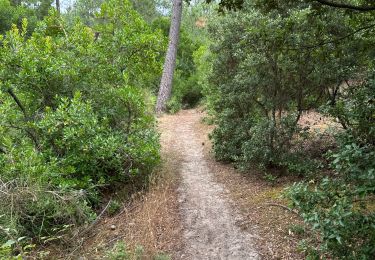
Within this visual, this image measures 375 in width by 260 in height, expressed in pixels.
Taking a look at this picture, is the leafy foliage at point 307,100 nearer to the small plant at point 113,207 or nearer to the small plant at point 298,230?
the small plant at point 298,230

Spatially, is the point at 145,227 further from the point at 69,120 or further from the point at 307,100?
the point at 307,100

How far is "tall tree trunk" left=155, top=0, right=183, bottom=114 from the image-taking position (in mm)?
13164

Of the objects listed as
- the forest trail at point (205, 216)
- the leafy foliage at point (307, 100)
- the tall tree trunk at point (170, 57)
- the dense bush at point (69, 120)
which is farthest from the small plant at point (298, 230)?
the tall tree trunk at point (170, 57)

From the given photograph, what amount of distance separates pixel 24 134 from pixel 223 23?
438 centimetres

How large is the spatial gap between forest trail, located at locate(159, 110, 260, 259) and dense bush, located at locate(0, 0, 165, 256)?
38.4 inches

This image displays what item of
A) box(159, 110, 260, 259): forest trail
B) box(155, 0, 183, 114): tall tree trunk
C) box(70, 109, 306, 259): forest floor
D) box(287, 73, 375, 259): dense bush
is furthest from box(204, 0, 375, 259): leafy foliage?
box(155, 0, 183, 114): tall tree trunk

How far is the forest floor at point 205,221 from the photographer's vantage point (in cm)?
394

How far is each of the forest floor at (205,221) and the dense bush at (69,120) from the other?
1.63 feet

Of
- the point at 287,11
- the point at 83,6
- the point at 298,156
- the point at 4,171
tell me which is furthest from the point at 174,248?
the point at 83,6

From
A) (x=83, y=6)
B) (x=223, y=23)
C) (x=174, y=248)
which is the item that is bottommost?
(x=174, y=248)

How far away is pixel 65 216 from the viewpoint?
425 cm

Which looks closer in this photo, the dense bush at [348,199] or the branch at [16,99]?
the dense bush at [348,199]

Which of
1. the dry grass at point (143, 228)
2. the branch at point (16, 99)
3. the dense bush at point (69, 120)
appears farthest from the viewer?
the branch at point (16, 99)

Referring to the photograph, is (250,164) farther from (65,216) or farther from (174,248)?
(65,216)
